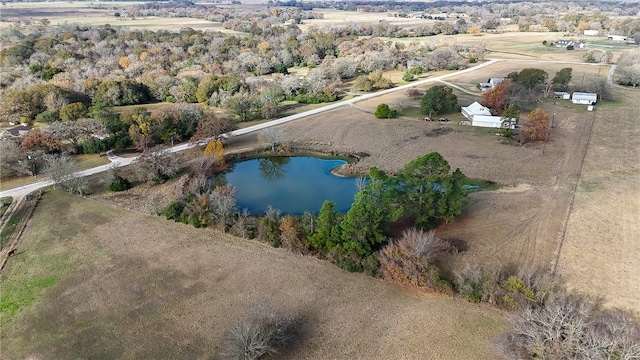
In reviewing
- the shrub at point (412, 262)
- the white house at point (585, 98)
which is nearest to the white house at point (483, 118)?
the white house at point (585, 98)

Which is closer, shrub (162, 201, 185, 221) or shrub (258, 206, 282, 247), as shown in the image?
shrub (258, 206, 282, 247)

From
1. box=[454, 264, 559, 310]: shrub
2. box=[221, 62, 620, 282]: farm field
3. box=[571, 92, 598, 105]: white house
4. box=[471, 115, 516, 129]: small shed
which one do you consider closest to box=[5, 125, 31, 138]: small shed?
box=[221, 62, 620, 282]: farm field

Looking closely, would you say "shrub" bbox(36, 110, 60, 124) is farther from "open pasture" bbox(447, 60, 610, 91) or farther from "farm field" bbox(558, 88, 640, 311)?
"open pasture" bbox(447, 60, 610, 91)

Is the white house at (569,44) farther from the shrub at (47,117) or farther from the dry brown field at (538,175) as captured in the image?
the shrub at (47,117)

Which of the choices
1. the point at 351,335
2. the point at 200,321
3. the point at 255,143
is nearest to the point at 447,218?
the point at 351,335

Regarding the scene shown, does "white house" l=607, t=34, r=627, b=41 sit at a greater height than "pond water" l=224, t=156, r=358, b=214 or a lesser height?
greater

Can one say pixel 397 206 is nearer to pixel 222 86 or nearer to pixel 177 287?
pixel 177 287
